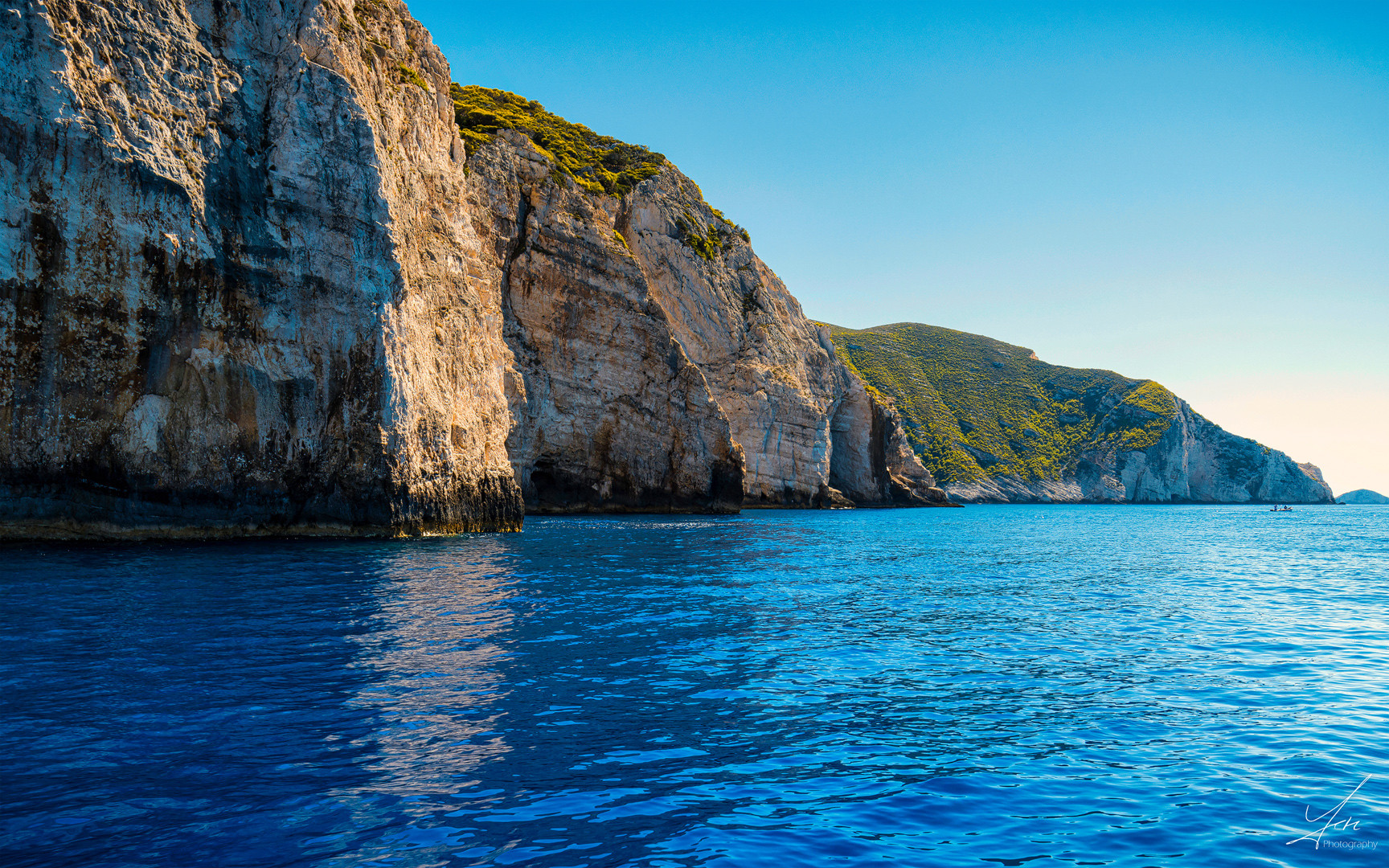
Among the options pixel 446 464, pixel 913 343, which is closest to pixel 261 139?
pixel 446 464

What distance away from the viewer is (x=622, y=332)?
193ft

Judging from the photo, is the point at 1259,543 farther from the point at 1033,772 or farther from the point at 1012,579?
the point at 1033,772

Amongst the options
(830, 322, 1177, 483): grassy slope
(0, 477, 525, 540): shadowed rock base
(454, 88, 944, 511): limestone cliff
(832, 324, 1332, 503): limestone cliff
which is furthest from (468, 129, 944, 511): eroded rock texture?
(832, 324, 1332, 503): limestone cliff

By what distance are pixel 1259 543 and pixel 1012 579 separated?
96.4ft

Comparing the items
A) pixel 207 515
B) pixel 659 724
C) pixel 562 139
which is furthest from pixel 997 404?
pixel 659 724

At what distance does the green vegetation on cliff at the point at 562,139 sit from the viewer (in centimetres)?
5838

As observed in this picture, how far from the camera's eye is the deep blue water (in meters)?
6.02

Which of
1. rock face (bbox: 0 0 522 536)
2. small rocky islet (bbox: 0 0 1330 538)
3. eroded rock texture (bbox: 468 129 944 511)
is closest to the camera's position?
rock face (bbox: 0 0 522 536)

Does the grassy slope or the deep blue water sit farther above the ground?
the grassy slope

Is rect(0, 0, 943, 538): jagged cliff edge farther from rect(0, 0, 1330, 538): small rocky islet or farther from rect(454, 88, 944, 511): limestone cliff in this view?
rect(454, 88, 944, 511): limestone cliff

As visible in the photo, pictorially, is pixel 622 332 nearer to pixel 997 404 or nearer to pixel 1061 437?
pixel 997 404

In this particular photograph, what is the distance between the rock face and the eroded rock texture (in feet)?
60.9

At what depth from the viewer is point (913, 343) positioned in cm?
18325

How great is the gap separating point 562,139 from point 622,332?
2241 cm
